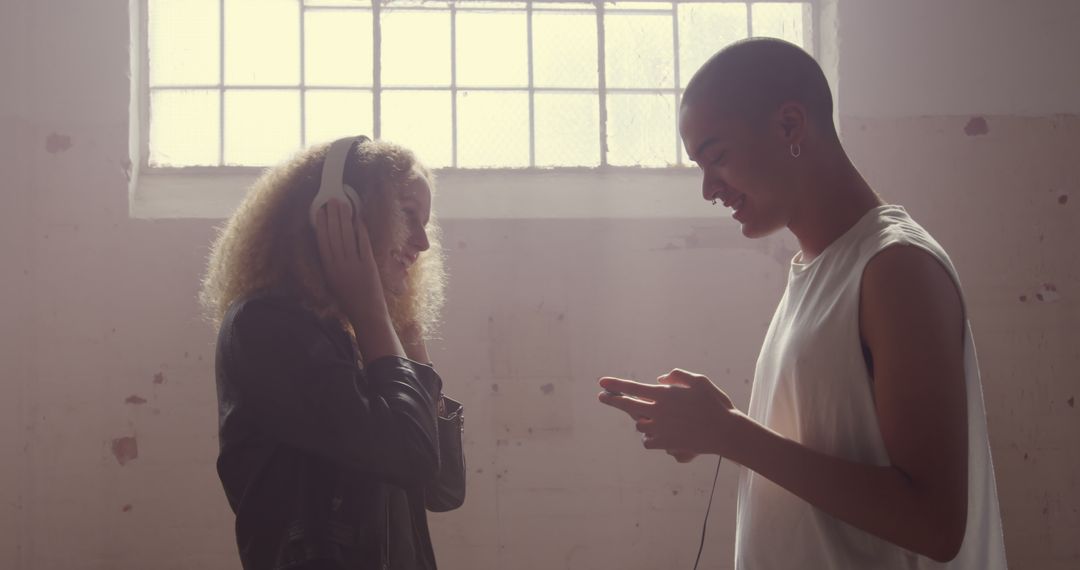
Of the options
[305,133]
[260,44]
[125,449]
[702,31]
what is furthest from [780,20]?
[125,449]

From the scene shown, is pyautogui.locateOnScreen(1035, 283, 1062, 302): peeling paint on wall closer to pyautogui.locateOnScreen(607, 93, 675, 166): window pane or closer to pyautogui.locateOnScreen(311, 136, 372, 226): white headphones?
pyautogui.locateOnScreen(607, 93, 675, 166): window pane

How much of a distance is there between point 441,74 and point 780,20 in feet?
4.75

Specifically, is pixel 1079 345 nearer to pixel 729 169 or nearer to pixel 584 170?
pixel 584 170

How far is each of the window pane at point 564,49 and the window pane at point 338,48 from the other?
694mm

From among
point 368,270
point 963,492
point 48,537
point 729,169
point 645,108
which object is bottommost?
point 48,537

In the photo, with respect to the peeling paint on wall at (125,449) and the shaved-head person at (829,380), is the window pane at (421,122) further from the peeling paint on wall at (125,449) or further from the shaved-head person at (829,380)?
the shaved-head person at (829,380)

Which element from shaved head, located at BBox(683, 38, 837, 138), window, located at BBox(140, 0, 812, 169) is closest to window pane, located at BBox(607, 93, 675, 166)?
window, located at BBox(140, 0, 812, 169)

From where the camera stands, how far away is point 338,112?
3.11 metres

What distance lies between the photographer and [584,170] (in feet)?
10.3

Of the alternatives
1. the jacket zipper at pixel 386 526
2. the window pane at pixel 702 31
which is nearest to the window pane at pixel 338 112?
the window pane at pixel 702 31

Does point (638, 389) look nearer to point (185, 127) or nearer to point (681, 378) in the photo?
point (681, 378)

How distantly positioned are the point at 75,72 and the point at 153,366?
1.09 metres

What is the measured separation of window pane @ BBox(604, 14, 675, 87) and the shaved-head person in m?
2.03

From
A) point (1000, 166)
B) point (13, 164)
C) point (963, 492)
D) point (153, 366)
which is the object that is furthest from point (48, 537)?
point (1000, 166)
